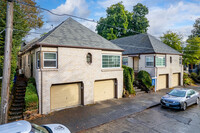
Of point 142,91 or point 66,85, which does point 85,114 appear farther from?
point 142,91

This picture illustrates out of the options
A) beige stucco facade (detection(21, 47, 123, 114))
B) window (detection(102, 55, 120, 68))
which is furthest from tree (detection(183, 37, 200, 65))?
beige stucco facade (detection(21, 47, 123, 114))

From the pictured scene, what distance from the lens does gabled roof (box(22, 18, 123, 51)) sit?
1047 cm

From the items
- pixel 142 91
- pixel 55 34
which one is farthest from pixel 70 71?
pixel 142 91

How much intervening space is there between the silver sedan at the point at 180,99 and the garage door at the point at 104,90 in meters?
5.03

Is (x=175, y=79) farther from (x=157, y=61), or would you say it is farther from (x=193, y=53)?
(x=193, y=53)

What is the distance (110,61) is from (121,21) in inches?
975

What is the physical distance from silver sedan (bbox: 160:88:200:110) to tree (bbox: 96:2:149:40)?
2574 centimetres

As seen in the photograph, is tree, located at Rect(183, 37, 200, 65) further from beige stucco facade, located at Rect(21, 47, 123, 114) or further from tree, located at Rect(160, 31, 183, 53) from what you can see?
beige stucco facade, located at Rect(21, 47, 123, 114)

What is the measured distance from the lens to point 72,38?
1168 centimetres

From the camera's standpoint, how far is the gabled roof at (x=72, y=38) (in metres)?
10.5

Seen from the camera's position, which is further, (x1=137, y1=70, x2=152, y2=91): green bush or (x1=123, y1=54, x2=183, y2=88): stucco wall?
(x1=123, y1=54, x2=183, y2=88): stucco wall

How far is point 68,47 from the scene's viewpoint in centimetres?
1080

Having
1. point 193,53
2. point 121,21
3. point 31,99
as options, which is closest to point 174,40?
point 193,53

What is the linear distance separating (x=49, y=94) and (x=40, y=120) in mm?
1943
